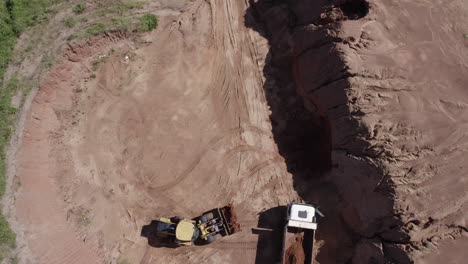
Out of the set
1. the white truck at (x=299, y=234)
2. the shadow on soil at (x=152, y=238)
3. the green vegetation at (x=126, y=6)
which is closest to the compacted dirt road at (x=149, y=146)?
the shadow on soil at (x=152, y=238)

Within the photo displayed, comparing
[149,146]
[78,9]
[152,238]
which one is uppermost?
[78,9]

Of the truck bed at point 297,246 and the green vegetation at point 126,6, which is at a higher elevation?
the green vegetation at point 126,6

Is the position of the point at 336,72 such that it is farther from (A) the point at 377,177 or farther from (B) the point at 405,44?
(A) the point at 377,177

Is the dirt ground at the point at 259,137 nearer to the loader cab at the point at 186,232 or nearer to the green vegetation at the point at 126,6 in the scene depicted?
the loader cab at the point at 186,232

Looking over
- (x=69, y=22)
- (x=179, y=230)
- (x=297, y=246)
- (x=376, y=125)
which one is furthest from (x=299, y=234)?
(x=69, y=22)

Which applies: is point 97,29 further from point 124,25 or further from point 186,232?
point 186,232

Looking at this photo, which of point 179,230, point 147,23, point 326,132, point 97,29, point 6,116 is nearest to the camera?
point 179,230
